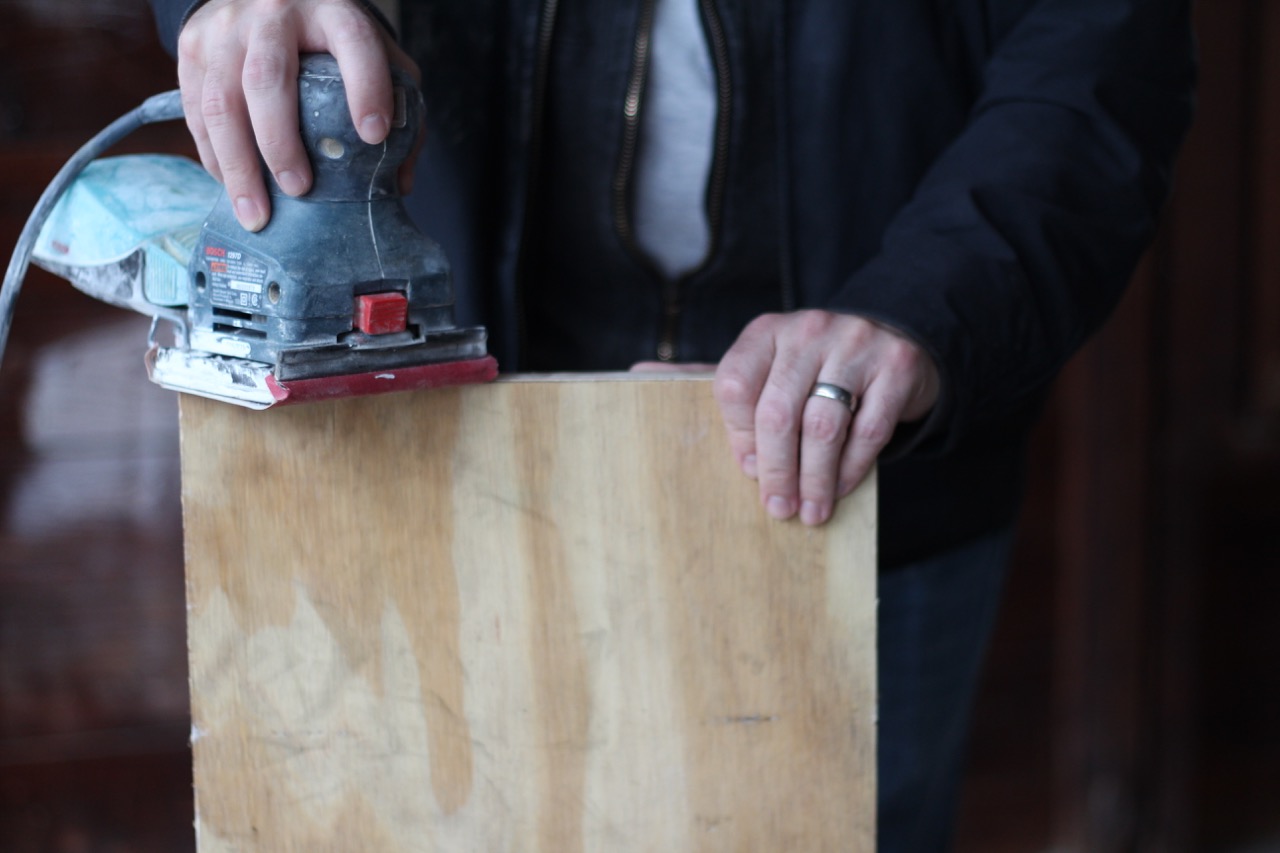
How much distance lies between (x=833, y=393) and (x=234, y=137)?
0.35m

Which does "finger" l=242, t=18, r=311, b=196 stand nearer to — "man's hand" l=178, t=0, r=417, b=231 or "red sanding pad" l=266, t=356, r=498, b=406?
"man's hand" l=178, t=0, r=417, b=231

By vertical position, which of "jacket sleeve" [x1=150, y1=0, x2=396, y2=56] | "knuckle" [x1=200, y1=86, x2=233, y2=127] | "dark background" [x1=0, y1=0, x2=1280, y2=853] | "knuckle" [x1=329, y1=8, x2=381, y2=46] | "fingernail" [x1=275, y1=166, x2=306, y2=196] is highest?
"jacket sleeve" [x1=150, y1=0, x2=396, y2=56]

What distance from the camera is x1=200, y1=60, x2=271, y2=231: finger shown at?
0.59 m

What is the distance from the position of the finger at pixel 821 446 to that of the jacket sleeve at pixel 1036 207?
0.07 m

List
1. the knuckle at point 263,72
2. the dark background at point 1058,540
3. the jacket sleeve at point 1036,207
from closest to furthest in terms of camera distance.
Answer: the knuckle at point 263,72, the jacket sleeve at point 1036,207, the dark background at point 1058,540

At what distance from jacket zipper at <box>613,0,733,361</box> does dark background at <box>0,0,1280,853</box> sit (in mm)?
801

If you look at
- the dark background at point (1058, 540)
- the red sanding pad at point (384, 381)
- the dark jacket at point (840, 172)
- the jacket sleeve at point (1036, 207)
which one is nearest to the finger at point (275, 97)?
the red sanding pad at point (384, 381)

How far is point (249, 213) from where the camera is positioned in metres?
0.60

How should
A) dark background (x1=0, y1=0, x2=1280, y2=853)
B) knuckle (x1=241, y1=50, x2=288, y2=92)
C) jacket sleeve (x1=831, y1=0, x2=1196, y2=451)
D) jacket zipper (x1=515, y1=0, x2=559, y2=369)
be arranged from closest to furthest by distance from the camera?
1. knuckle (x1=241, y1=50, x2=288, y2=92)
2. jacket sleeve (x1=831, y1=0, x2=1196, y2=451)
3. jacket zipper (x1=515, y1=0, x2=559, y2=369)
4. dark background (x1=0, y1=0, x2=1280, y2=853)

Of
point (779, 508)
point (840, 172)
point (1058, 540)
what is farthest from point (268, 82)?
point (1058, 540)

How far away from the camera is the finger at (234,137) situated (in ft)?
1.94

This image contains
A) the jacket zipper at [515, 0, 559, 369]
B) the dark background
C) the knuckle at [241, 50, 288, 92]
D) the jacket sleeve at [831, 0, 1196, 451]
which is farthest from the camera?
the dark background

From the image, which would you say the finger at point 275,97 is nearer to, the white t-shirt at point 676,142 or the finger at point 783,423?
the finger at point 783,423

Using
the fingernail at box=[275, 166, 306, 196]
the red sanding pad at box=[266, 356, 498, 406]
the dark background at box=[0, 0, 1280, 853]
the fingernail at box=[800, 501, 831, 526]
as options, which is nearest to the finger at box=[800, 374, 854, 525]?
the fingernail at box=[800, 501, 831, 526]
